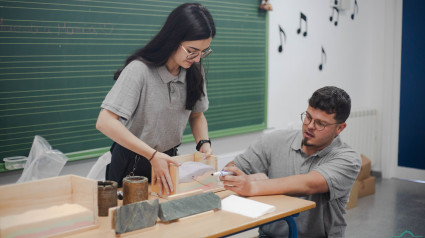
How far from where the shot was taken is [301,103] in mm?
4266

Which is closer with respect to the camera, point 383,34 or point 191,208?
point 191,208

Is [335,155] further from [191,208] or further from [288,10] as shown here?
[288,10]

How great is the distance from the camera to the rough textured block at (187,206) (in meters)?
1.50

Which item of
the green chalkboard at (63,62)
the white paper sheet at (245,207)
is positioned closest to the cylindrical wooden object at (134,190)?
the white paper sheet at (245,207)

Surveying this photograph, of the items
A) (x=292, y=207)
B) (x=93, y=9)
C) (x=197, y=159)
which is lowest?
(x=292, y=207)

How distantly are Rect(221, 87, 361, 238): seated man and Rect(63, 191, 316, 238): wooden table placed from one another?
127 mm

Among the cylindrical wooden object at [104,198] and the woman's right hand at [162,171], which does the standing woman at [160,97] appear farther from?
the cylindrical wooden object at [104,198]

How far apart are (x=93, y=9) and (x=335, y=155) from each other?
1.58m

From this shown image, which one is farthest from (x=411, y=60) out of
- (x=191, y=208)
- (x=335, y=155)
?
(x=191, y=208)

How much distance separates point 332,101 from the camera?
192 cm

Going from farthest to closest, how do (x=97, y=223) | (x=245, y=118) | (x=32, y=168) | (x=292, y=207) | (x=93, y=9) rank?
(x=245, y=118), (x=93, y=9), (x=32, y=168), (x=292, y=207), (x=97, y=223)

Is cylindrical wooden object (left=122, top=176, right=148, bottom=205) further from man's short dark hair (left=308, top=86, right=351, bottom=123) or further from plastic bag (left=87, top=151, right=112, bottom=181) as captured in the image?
plastic bag (left=87, top=151, right=112, bottom=181)

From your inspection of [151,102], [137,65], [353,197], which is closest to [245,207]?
[151,102]

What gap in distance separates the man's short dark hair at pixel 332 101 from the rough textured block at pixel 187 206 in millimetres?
626
